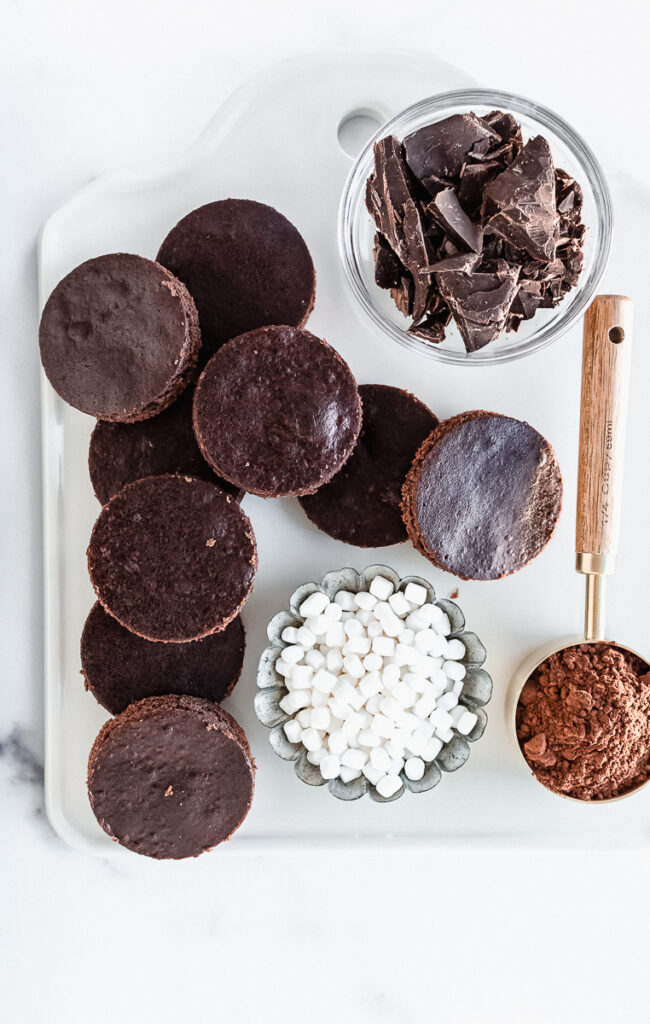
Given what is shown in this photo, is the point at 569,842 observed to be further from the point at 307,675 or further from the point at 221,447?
the point at 221,447

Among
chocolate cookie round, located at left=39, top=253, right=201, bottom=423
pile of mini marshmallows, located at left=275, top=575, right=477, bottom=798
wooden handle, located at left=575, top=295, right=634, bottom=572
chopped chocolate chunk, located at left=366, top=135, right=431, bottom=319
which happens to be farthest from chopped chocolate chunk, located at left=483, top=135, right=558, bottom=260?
pile of mini marshmallows, located at left=275, top=575, right=477, bottom=798

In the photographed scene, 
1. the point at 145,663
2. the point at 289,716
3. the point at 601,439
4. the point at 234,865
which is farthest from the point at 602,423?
the point at 234,865

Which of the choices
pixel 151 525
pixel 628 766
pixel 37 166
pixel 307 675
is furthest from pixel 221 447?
pixel 628 766

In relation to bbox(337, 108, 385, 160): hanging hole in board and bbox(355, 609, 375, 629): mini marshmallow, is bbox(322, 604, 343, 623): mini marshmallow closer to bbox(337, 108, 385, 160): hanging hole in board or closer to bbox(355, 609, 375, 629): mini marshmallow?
bbox(355, 609, 375, 629): mini marshmallow

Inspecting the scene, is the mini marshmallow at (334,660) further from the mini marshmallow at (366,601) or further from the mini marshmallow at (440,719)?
the mini marshmallow at (440,719)

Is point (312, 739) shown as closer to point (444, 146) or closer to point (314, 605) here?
point (314, 605)

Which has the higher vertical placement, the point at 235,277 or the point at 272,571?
the point at 235,277
